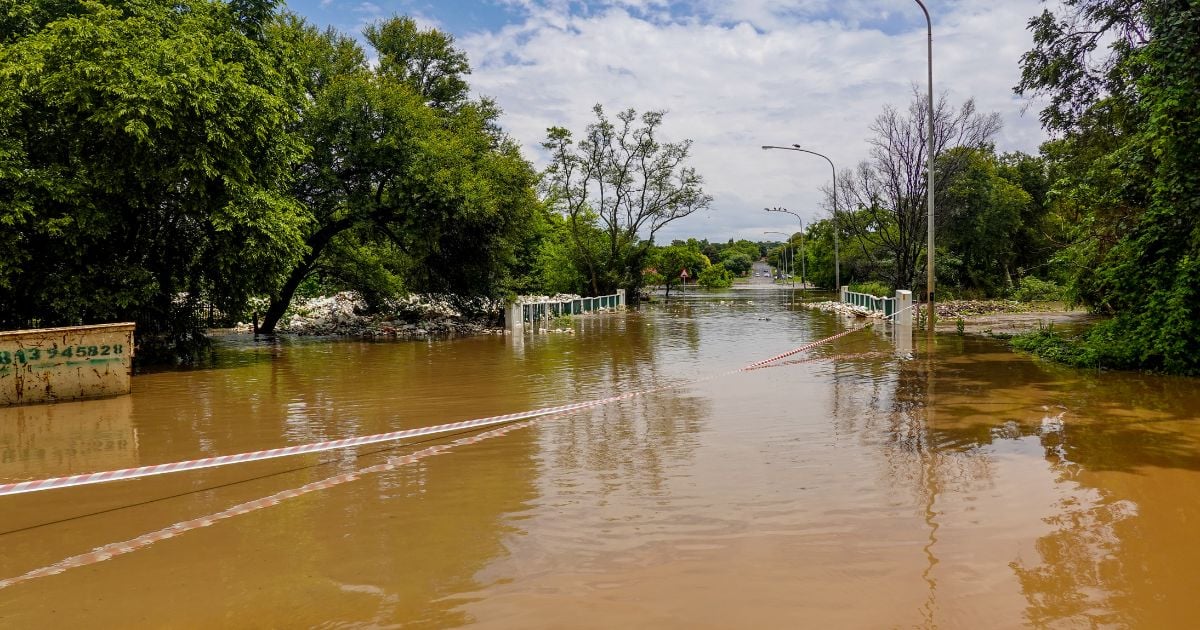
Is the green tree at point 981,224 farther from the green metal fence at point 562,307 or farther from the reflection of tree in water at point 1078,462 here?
the reflection of tree in water at point 1078,462

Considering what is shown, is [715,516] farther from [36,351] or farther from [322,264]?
[322,264]

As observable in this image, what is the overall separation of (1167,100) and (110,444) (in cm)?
Result: 1610

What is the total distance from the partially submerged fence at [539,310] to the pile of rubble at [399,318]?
3.01 feet

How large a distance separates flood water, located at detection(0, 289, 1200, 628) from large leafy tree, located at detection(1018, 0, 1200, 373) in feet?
6.22

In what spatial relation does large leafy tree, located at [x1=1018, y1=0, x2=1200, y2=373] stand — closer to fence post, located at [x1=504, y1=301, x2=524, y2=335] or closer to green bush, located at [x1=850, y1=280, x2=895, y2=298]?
fence post, located at [x1=504, y1=301, x2=524, y2=335]

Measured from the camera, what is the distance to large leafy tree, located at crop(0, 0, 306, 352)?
1435cm

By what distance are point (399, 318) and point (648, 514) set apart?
93.1ft

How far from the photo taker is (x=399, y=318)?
3253 centimetres

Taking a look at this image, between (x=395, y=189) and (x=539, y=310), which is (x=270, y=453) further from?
(x=539, y=310)

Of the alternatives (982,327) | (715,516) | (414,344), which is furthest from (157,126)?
(982,327)

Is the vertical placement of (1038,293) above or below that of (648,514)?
above

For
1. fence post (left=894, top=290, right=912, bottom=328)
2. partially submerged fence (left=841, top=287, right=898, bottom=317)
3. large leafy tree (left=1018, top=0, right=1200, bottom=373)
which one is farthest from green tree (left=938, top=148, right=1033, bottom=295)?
large leafy tree (left=1018, top=0, right=1200, bottom=373)

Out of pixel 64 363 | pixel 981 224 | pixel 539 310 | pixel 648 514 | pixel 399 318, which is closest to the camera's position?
pixel 648 514

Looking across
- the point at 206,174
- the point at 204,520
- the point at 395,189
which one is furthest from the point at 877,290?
the point at 204,520
